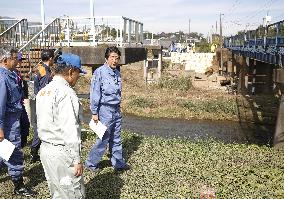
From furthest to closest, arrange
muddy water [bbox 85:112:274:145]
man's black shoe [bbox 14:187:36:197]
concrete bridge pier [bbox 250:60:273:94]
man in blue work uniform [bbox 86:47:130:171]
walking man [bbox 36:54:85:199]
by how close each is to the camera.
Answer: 1. concrete bridge pier [bbox 250:60:273:94]
2. muddy water [bbox 85:112:274:145]
3. man in blue work uniform [bbox 86:47:130:171]
4. man's black shoe [bbox 14:187:36:197]
5. walking man [bbox 36:54:85:199]

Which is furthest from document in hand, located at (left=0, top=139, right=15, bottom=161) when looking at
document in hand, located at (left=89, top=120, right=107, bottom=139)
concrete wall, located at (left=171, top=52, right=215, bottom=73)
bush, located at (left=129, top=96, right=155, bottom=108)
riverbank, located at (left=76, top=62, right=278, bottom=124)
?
concrete wall, located at (left=171, top=52, right=215, bottom=73)

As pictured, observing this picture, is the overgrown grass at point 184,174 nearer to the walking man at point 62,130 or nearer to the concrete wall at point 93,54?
the walking man at point 62,130

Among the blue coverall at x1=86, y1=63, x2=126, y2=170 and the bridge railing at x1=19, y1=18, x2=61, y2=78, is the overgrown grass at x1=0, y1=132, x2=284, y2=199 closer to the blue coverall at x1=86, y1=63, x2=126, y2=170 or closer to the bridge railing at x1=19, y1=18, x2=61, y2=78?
the blue coverall at x1=86, y1=63, x2=126, y2=170

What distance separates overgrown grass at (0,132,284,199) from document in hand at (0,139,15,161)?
0.92 m

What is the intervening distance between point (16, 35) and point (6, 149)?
870cm

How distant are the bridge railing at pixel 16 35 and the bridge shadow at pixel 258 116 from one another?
984 centimetres

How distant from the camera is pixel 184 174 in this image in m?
6.43

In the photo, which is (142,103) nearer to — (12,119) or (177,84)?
(177,84)

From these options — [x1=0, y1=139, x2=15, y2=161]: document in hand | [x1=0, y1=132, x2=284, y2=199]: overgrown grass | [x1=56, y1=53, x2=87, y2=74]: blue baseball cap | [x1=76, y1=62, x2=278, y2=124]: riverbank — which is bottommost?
[x1=76, y1=62, x2=278, y2=124]: riverbank

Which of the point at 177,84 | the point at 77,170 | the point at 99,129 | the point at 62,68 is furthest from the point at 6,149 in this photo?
the point at 177,84

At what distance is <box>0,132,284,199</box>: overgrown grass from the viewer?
565 centimetres

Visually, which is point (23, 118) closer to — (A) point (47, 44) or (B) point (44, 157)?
(B) point (44, 157)

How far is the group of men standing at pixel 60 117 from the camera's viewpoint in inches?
141

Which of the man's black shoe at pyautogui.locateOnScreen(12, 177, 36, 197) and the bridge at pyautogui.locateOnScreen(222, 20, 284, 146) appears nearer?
the man's black shoe at pyautogui.locateOnScreen(12, 177, 36, 197)
